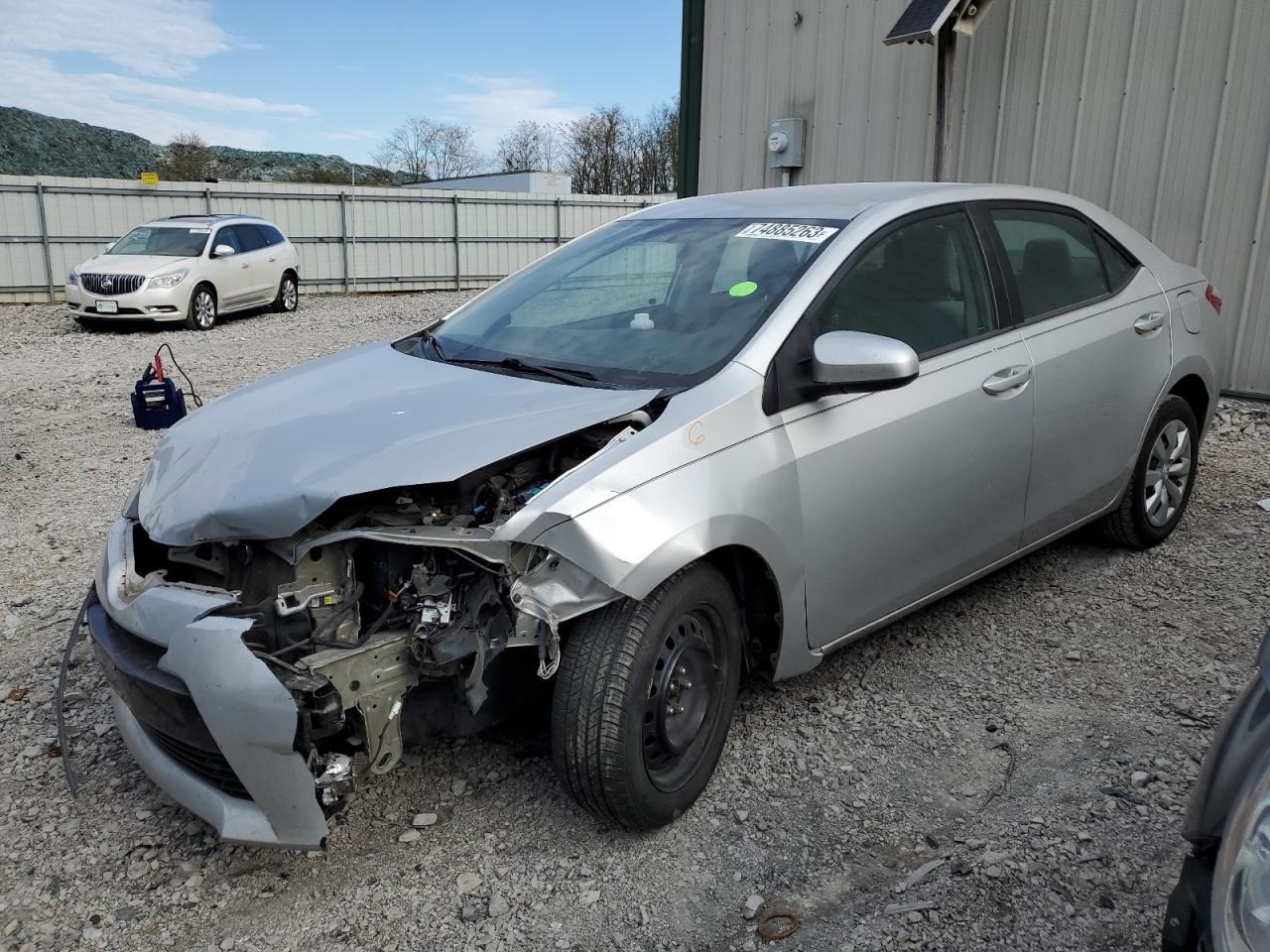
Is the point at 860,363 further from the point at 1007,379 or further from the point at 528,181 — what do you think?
the point at 528,181

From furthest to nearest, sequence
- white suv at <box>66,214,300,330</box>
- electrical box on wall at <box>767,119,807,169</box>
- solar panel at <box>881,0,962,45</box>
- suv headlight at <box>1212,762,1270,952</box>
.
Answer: white suv at <box>66,214,300,330</box> → electrical box on wall at <box>767,119,807,169</box> → solar panel at <box>881,0,962,45</box> → suv headlight at <box>1212,762,1270,952</box>

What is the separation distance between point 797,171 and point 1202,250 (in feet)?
11.8

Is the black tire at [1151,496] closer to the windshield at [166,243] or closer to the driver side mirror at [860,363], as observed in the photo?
the driver side mirror at [860,363]

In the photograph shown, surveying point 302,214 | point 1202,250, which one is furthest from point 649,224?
point 302,214

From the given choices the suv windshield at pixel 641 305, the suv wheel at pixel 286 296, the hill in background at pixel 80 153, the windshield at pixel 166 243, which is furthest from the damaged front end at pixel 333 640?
the hill in background at pixel 80 153

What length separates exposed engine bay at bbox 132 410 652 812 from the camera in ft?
8.03

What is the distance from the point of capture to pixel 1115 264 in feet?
14.1

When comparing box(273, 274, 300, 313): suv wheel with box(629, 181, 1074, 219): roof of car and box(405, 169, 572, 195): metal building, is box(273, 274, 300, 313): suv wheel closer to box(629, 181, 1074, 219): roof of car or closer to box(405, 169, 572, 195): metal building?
box(629, 181, 1074, 219): roof of car

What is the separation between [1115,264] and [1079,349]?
2.33 feet

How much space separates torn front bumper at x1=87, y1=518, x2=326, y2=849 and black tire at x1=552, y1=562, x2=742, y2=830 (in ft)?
2.12

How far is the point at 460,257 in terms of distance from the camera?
2314 cm

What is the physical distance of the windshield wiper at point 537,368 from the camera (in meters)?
3.09

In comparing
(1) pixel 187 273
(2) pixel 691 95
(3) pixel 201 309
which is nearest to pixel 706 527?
(2) pixel 691 95

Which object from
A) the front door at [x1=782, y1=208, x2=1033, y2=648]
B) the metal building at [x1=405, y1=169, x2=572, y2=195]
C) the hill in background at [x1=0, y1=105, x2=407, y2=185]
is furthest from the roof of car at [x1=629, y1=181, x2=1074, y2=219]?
the hill in background at [x1=0, y1=105, x2=407, y2=185]
